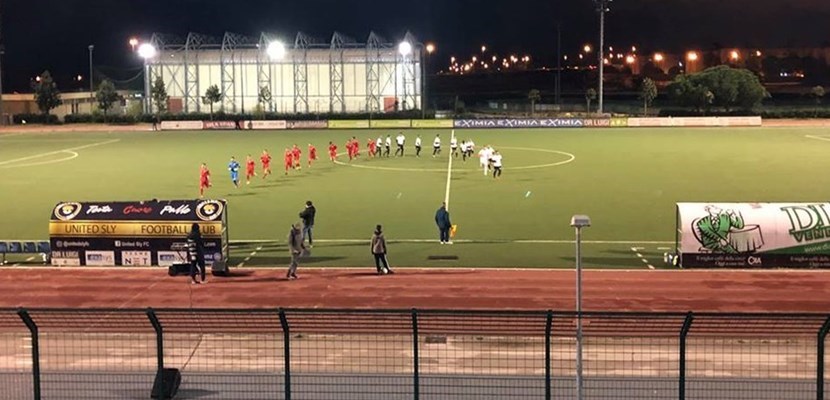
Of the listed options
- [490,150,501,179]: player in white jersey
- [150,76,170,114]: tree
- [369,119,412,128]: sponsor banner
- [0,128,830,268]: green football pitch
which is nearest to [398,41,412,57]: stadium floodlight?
[369,119,412,128]: sponsor banner

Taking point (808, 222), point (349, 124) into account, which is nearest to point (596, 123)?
point (349, 124)

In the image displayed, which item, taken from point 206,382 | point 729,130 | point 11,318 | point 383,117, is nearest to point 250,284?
point 11,318

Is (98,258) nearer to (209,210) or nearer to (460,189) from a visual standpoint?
(209,210)

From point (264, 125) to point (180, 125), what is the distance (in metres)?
8.41

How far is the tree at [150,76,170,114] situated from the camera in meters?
97.4

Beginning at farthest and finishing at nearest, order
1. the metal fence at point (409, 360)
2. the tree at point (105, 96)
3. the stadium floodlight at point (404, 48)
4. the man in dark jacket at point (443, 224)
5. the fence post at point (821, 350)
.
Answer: the stadium floodlight at point (404, 48), the tree at point (105, 96), the man in dark jacket at point (443, 224), the metal fence at point (409, 360), the fence post at point (821, 350)

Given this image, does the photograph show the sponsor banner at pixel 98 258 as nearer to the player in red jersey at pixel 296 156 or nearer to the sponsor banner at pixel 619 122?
the player in red jersey at pixel 296 156

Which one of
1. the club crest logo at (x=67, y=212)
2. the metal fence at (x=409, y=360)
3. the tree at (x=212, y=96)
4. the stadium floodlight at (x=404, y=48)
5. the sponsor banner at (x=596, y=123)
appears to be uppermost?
the stadium floodlight at (x=404, y=48)

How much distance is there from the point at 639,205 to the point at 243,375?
24245mm

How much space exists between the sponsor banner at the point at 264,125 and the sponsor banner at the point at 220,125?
3.20 ft

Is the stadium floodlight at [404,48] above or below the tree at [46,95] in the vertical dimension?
above

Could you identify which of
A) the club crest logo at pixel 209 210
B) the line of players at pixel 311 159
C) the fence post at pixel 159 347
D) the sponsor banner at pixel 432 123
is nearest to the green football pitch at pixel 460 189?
the line of players at pixel 311 159

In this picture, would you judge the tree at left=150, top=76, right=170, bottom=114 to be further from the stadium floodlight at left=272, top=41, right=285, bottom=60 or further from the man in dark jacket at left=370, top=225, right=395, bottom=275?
the man in dark jacket at left=370, top=225, right=395, bottom=275

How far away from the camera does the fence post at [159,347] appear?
938 centimetres
